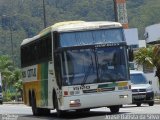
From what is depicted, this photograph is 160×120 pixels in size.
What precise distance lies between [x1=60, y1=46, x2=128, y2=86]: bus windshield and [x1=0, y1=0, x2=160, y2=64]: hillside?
373 ft

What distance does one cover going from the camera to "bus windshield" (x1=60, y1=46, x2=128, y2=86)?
21.8 m

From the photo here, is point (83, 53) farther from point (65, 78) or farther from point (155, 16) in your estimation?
point (155, 16)

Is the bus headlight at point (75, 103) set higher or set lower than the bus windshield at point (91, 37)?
lower

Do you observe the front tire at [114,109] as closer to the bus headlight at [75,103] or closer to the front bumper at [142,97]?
the bus headlight at [75,103]

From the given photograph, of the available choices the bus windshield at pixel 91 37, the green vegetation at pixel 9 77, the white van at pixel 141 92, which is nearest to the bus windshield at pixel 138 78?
the white van at pixel 141 92

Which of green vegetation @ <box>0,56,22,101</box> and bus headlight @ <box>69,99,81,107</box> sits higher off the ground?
green vegetation @ <box>0,56,22,101</box>

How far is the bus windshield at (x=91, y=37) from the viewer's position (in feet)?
73.2

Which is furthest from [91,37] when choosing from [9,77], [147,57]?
[9,77]

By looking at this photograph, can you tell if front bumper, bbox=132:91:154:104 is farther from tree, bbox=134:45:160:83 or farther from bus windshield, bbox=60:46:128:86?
tree, bbox=134:45:160:83

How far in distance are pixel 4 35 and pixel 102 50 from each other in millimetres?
122579

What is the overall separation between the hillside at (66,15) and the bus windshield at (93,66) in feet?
373

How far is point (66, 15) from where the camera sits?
15000cm

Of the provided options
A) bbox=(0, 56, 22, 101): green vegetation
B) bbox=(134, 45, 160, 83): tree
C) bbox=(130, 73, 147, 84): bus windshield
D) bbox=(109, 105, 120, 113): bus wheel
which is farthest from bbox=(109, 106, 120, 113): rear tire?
bbox=(0, 56, 22, 101): green vegetation

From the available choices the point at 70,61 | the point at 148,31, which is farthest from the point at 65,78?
the point at 148,31
